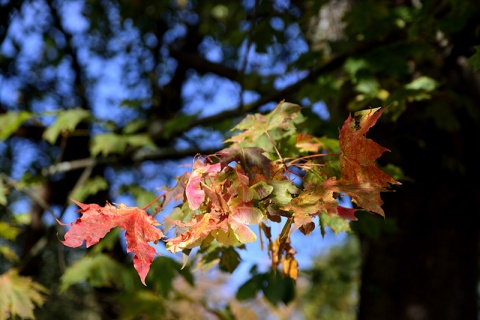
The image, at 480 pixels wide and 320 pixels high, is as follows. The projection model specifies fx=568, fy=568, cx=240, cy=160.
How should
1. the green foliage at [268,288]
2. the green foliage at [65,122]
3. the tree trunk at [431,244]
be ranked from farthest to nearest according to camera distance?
the tree trunk at [431,244] → the green foliage at [65,122] → the green foliage at [268,288]

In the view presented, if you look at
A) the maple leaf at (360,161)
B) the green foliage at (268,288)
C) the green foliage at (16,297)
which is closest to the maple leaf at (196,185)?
the maple leaf at (360,161)

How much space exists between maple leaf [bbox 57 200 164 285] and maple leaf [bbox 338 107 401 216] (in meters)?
0.41

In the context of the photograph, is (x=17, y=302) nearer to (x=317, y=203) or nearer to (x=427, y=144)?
(x=317, y=203)

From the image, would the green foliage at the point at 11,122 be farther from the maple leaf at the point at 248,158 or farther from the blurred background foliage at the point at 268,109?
the maple leaf at the point at 248,158

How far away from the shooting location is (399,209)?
343 centimetres

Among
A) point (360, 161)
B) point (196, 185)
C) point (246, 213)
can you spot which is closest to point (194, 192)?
point (196, 185)

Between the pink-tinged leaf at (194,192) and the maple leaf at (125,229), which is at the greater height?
the pink-tinged leaf at (194,192)

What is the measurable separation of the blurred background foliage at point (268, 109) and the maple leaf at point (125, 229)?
0.63 meters

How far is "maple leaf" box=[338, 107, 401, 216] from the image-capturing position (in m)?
1.15

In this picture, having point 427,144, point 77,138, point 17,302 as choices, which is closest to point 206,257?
point 17,302

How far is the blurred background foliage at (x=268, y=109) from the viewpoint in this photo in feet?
8.01

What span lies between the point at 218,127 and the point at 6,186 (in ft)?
3.62

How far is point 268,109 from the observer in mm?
2809

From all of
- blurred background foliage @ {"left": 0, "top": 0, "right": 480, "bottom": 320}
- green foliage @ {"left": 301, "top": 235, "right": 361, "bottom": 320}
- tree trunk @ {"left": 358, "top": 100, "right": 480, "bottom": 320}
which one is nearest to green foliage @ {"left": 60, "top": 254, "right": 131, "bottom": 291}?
blurred background foliage @ {"left": 0, "top": 0, "right": 480, "bottom": 320}
